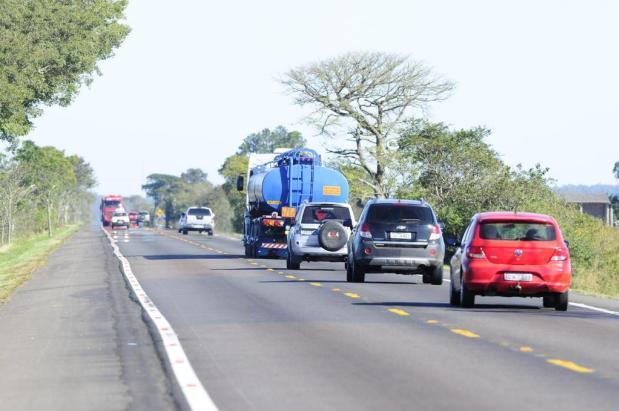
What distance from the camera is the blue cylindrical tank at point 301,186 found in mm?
42438

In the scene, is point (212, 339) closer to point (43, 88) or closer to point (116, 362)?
point (116, 362)

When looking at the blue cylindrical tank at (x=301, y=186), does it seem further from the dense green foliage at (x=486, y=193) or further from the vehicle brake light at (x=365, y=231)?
the vehicle brake light at (x=365, y=231)

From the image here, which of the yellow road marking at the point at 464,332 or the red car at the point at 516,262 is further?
the red car at the point at 516,262

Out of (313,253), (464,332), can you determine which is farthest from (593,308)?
(313,253)

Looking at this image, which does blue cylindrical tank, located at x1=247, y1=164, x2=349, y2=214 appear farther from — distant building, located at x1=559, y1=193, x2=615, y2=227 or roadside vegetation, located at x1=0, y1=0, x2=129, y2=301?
distant building, located at x1=559, y1=193, x2=615, y2=227

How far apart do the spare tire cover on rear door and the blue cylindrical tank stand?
23.6 feet

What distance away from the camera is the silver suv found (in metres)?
29.2

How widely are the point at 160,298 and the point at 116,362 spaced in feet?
34.2

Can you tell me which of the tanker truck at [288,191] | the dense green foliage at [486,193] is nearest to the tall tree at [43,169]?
the dense green foliage at [486,193]

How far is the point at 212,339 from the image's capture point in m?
16.4

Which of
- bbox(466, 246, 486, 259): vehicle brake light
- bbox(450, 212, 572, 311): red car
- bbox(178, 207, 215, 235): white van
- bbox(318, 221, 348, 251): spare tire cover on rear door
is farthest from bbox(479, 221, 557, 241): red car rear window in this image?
bbox(178, 207, 215, 235): white van

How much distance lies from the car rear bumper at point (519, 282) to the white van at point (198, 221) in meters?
67.9

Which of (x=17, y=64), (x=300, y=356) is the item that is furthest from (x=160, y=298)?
(x=17, y=64)

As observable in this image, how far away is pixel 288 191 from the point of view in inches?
1674
